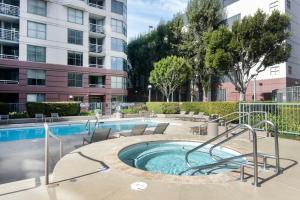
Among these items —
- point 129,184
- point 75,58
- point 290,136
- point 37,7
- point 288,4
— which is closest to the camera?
point 129,184

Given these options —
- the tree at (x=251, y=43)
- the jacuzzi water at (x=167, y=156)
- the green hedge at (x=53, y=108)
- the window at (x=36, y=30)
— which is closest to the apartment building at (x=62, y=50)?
the window at (x=36, y=30)

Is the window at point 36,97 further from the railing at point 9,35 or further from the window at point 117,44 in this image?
the window at point 117,44

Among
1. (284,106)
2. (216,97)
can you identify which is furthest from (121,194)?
(216,97)

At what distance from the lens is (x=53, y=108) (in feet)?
84.9

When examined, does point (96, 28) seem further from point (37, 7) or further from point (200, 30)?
point (200, 30)

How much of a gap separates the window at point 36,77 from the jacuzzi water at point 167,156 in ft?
84.6

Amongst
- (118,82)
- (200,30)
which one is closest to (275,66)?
(200,30)

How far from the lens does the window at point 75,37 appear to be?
115ft

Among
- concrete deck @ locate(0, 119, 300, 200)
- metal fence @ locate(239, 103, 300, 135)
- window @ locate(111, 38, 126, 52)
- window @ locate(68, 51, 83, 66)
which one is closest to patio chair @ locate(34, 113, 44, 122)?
window @ locate(68, 51, 83, 66)

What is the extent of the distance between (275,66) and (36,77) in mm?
30531

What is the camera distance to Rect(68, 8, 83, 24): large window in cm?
3524

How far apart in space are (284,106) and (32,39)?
Result: 30181 millimetres

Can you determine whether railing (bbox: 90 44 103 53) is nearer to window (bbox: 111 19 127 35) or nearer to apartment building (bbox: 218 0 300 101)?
window (bbox: 111 19 127 35)

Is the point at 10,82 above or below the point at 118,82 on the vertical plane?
below
